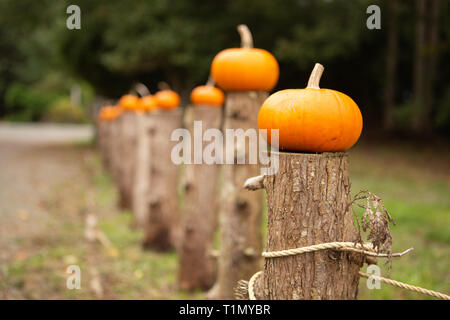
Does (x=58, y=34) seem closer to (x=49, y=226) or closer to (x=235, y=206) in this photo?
(x=49, y=226)

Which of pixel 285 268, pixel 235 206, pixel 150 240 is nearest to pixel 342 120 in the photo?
pixel 285 268

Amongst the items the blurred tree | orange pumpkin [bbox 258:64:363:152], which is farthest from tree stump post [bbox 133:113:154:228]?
the blurred tree

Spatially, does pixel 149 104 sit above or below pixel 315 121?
above

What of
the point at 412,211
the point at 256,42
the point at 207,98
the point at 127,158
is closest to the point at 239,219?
the point at 207,98

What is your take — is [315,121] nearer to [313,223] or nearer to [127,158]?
[313,223]

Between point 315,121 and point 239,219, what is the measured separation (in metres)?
1.70

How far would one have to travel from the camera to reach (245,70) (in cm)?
371

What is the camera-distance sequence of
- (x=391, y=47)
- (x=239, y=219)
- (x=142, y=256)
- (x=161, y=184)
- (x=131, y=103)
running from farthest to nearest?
(x=391, y=47) → (x=131, y=103) → (x=161, y=184) → (x=142, y=256) → (x=239, y=219)

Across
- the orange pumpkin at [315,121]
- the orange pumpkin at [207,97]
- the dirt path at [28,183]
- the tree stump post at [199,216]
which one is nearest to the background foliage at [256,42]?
the dirt path at [28,183]

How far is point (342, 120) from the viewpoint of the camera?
2.13 m

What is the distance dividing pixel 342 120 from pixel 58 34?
17.5m

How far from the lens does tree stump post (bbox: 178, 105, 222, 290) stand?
4.74 metres

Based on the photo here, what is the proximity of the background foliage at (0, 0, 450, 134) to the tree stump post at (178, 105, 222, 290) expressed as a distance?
8981 mm

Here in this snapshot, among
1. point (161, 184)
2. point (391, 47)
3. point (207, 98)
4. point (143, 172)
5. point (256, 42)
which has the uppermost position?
point (256, 42)
